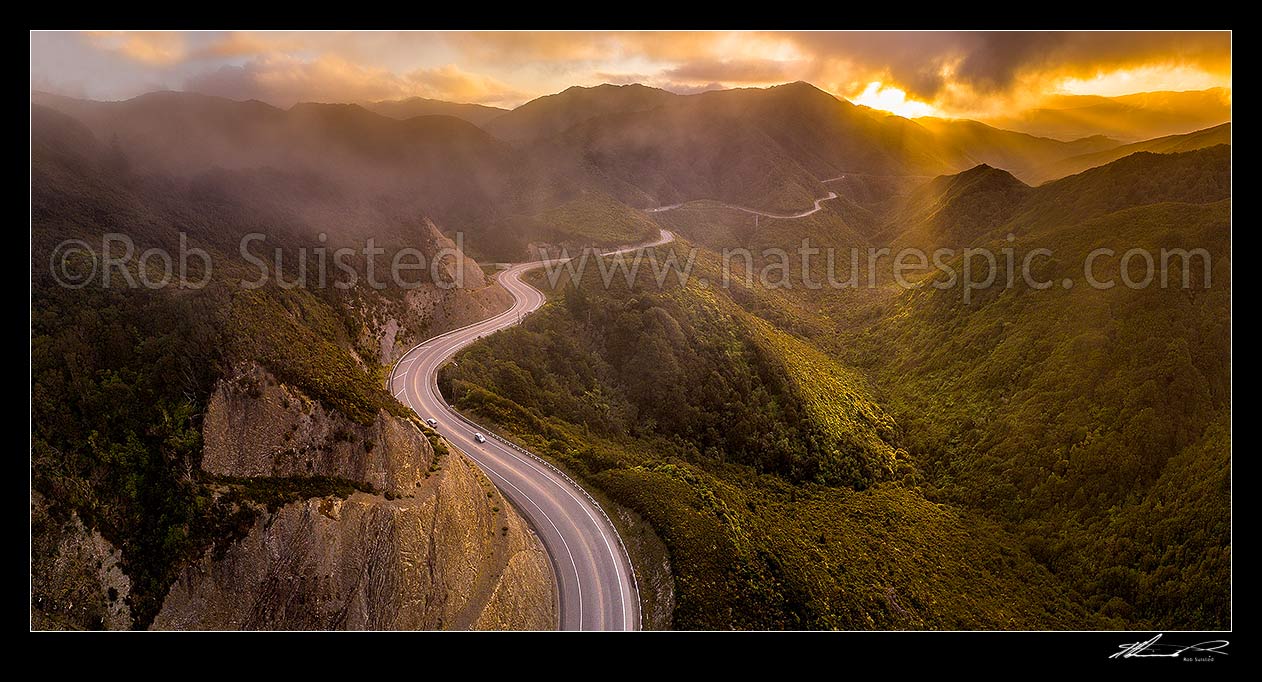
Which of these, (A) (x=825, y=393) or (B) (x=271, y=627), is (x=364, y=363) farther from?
(A) (x=825, y=393)

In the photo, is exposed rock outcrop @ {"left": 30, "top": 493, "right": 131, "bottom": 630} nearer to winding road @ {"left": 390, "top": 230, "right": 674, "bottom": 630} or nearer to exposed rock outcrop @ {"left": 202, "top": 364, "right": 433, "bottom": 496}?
exposed rock outcrop @ {"left": 202, "top": 364, "right": 433, "bottom": 496}

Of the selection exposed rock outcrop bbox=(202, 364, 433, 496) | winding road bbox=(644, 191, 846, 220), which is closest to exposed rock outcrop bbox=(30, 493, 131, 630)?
exposed rock outcrop bbox=(202, 364, 433, 496)

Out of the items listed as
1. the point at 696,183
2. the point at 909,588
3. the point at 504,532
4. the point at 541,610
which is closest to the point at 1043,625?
the point at 909,588

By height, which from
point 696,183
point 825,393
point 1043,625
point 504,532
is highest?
point 696,183

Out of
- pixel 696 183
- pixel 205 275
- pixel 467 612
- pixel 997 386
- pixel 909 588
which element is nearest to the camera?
pixel 467 612

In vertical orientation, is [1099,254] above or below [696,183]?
below

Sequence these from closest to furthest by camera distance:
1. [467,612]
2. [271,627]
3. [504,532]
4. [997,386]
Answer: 1. [271,627]
2. [467,612]
3. [504,532]
4. [997,386]
